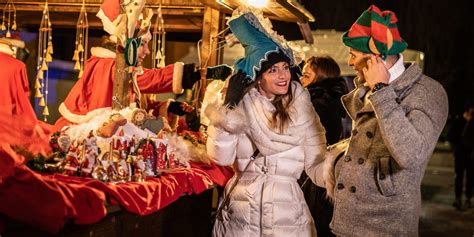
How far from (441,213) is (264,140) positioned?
8.48 metres

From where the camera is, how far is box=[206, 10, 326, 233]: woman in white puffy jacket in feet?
13.9

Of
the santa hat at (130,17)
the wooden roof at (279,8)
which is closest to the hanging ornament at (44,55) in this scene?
the santa hat at (130,17)

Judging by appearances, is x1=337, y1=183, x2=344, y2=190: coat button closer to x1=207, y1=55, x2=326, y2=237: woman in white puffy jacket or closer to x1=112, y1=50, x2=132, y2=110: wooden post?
x1=207, y1=55, x2=326, y2=237: woman in white puffy jacket

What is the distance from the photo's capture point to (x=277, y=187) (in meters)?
4.30

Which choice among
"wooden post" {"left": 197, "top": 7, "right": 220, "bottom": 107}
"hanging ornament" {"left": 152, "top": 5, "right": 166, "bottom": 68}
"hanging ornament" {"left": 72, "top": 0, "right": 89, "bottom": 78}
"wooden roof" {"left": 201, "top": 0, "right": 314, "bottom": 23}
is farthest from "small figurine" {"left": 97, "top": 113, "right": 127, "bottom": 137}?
"wooden post" {"left": 197, "top": 7, "right": 220, "bottom": 107}

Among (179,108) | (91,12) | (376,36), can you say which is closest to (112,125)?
(376,36)

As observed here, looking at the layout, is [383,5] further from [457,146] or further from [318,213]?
[318,213]

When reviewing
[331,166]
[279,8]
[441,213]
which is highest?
[279,8]

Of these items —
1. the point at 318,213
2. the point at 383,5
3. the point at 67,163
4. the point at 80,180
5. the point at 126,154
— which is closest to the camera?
the point at 80,180

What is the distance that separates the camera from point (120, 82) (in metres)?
4.91

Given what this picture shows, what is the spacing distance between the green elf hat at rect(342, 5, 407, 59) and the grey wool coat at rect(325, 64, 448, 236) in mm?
173

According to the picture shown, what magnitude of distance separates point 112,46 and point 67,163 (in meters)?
1.65

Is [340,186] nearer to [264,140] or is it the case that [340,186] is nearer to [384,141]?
[384,141]

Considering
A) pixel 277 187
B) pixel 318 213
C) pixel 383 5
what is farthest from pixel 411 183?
pixel 383 5
